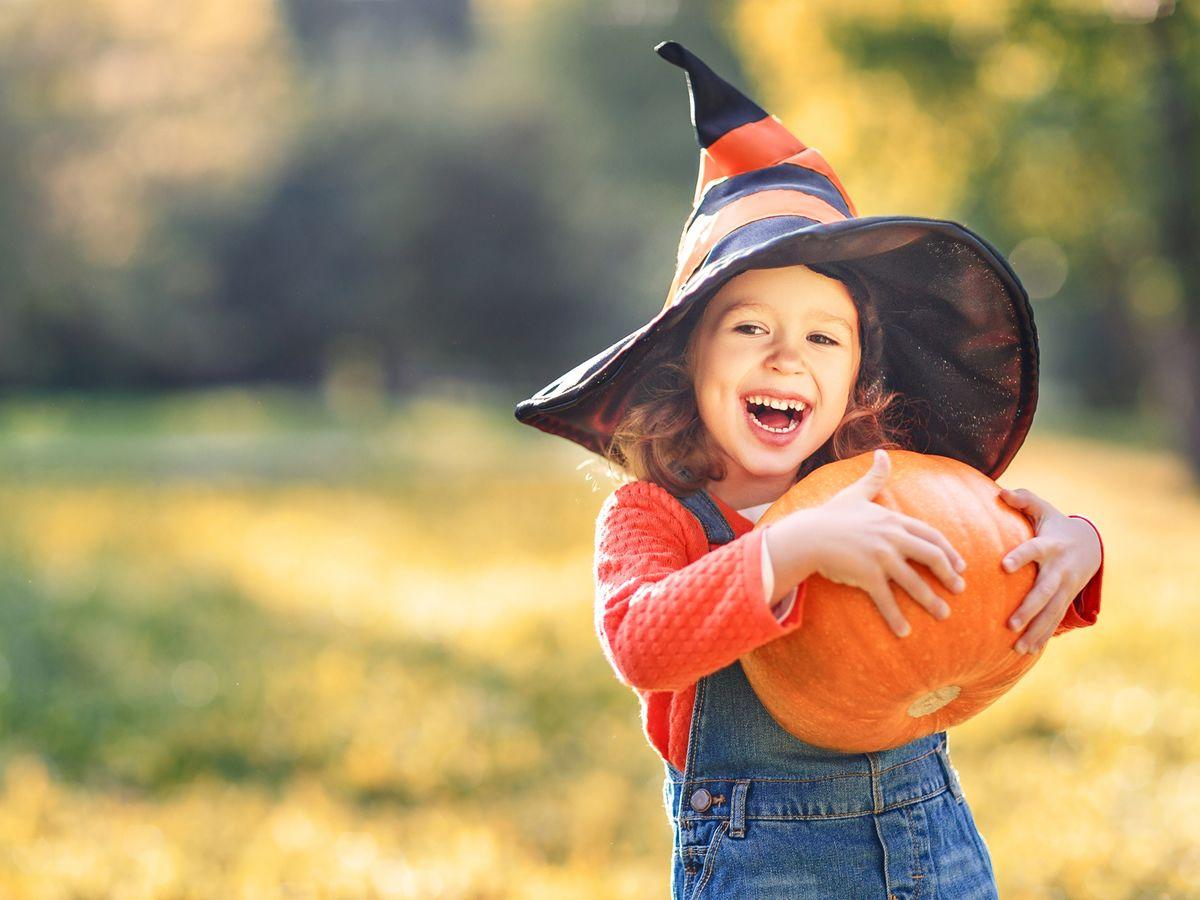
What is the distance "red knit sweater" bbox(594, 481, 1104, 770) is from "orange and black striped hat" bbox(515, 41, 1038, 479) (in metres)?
0.25

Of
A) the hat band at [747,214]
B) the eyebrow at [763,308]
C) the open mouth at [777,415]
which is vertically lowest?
the open mouth at [777,415]

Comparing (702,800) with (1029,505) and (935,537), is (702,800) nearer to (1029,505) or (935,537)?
(935,537)

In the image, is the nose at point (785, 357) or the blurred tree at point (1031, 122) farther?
the blurred tree at point (1031, 122)

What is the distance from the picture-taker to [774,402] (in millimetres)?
2334

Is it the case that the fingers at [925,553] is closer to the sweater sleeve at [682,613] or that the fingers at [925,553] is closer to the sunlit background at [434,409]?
the sweater sleeve at [682,613]

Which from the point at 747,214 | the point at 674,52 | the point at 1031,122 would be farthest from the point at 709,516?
the point at 1031,122

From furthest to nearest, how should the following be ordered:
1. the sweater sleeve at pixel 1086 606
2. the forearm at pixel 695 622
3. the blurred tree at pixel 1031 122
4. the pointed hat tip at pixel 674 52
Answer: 1. the blurred tree at pixel 1031 122
2. the pointed hat tip at pixel 674 52
3. the sweater sleeve at pixel 1086 606
4. the forearm at pixel 695 622

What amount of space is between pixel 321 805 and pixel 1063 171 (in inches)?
480

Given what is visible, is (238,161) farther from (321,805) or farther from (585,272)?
(321,805)

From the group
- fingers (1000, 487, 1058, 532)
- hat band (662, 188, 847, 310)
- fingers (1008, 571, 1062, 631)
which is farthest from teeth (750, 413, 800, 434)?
fingers (1008, 571, 1062, 631)

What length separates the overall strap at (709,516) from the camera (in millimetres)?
2373

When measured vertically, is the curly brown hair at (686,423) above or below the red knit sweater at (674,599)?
above

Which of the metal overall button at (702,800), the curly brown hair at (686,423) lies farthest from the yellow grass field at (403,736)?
the metal overall button at (702,800)

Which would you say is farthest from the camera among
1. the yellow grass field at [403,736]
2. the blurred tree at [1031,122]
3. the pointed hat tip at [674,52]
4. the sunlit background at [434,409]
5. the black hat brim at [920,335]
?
the blurred tree at [1031,122]
